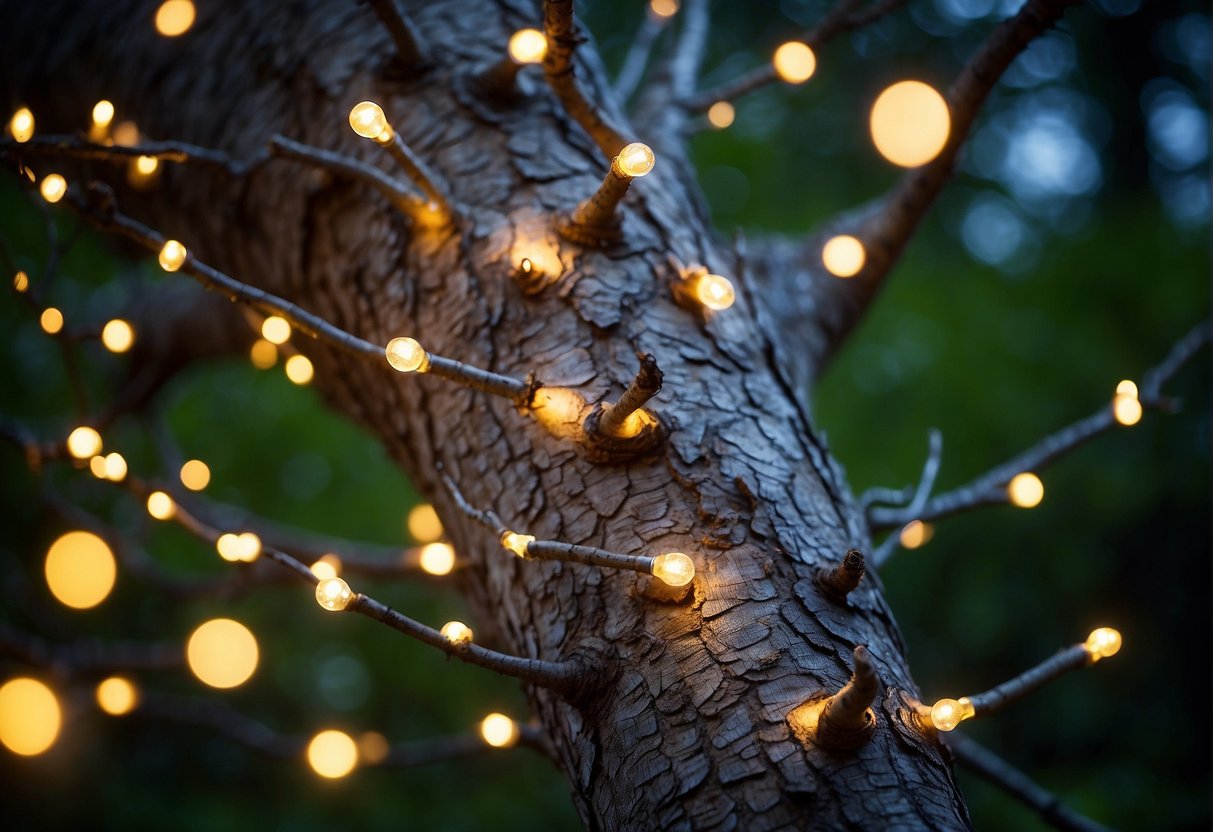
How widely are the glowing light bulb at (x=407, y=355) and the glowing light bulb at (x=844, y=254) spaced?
1038 millimetres

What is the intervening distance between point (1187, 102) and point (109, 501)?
6.08 metres

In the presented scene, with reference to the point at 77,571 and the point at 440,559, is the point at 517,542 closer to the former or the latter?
the point at 440,559

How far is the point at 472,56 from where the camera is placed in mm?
1578

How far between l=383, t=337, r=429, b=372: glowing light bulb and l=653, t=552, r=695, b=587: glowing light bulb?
0.37m

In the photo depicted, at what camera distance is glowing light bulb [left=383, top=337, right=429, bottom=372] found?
1.02 meters

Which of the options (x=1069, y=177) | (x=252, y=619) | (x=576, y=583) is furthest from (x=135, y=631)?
(x=1069, y=177)

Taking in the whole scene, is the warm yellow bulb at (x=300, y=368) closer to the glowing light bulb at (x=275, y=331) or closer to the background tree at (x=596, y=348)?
the background tree at (x=596, y=348)

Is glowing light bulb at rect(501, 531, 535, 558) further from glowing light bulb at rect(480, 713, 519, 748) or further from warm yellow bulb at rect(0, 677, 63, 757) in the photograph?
warm yellow bulb at rect(0, 677, 63, 757)

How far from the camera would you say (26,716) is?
1.44 m

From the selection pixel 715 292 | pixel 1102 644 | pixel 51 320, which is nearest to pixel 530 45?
pixel 715 292

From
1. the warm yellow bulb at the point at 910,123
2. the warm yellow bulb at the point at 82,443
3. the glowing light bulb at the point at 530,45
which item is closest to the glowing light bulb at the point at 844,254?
the warm yellow bulb at the point at 910,123

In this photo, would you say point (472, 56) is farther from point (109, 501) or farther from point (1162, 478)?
point (1162, 478)

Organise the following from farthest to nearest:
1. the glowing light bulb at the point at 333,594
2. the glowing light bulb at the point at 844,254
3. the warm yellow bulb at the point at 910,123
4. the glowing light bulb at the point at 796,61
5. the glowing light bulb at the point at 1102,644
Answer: the glowing light bulb at the point at 844,254
the glowing light bulb at the point at 796,61
the warm yellow bulb at the point at 910,123
the glowing light bulb at the point at 1102,644
the glowing light bulb at the point at 333,594

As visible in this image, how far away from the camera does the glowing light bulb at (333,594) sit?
958 mm
